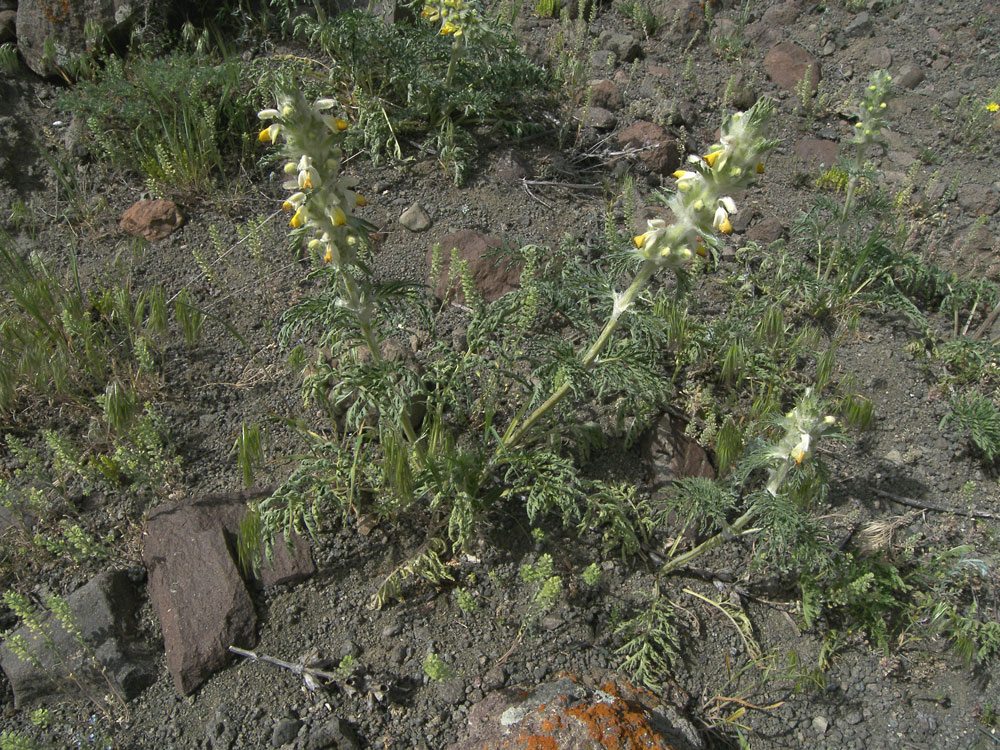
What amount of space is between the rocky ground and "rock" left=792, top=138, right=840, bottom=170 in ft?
0.07

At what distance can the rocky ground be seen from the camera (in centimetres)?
288

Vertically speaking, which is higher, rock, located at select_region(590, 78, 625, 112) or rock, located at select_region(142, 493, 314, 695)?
rock, located at select_region(590, 78, 625, 112)

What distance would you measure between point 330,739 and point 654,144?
427 cm

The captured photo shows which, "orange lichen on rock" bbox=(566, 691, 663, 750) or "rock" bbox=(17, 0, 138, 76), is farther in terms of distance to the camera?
"rock" bbox=(17, 0, 138, 76)

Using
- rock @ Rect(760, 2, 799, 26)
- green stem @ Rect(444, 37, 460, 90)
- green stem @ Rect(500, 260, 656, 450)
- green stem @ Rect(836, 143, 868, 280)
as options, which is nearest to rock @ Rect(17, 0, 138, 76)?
green stem @ Rect(444, 37, 460, 90)

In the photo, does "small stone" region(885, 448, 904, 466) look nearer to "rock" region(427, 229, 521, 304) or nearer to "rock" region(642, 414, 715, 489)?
"rock" region(642, 414, 715, 489)

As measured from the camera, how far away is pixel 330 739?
8.96 ft

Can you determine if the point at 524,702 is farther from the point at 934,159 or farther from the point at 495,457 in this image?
the point at 934,159

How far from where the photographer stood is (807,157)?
18.0ft

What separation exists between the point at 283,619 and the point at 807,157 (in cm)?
489

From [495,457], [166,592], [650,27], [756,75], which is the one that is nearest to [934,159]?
[756,75]

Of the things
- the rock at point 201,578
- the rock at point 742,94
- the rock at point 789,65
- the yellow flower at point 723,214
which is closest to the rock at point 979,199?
the rock at point 789,65

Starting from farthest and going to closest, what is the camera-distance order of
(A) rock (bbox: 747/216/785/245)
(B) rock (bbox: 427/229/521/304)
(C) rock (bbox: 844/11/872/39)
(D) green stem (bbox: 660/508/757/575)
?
(C) rock (bbox: 844/11/872/39)
(A) rock (bbox: 747/216/785/245)
(B) rock (bbox: 427/229/521/304)
(D) green stem (bbox: 660/508/757/575)

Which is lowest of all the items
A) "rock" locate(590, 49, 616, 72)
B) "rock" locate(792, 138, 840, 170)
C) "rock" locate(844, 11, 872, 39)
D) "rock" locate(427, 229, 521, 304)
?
"rock" locate(792, 138, 840, 170)
